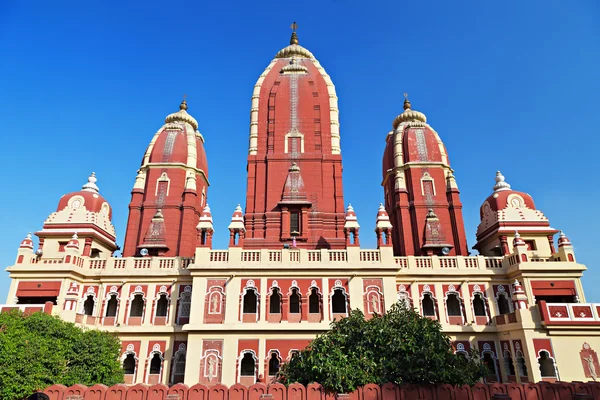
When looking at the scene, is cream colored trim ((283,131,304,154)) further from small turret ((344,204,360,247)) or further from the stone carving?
the stone carving

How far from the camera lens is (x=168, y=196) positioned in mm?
27000

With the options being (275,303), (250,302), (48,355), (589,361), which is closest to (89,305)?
(48,355)

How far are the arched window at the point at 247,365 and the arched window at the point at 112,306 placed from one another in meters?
7.77

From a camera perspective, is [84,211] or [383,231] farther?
[84,211]

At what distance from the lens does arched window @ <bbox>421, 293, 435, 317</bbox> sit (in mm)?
21172

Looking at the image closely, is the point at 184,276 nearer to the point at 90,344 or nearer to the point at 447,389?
the point at 90,344

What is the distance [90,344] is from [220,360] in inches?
216

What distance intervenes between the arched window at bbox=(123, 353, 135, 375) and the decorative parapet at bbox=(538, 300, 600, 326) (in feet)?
64.8

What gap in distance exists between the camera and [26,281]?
823 inches

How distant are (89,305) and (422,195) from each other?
21.1m

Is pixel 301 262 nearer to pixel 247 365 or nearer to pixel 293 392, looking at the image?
pixel 247 365

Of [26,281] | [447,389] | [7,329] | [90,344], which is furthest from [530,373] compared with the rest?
[26,281]

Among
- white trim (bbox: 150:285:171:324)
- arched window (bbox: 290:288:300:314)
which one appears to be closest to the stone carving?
arched window (bbox: 290:288:300:314)

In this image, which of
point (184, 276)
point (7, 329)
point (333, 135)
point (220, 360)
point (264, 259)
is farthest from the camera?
point (333, 135)
